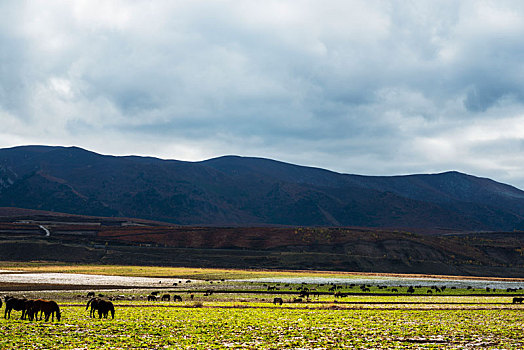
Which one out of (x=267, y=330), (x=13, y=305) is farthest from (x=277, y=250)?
(x=267, y=330)

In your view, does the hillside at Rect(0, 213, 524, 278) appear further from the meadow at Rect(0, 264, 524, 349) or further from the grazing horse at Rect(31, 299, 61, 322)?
the grazing horse at Rect(31, 299, 61, 322)

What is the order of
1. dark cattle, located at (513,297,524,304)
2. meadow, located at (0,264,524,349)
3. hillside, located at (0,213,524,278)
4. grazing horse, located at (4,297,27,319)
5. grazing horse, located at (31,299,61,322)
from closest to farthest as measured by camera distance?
meadow, located at (0,264,524,349)
grazing horse, located at (31,299,61,322)
grazing horse, located at (4,297,27,319)
dark cattle, located at (513,297,524,304)
hillside, located at (0,213,524,278)

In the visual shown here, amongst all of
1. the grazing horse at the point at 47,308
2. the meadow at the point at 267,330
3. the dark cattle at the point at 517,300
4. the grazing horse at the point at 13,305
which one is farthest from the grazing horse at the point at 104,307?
the dark cattle at the point at 517,300

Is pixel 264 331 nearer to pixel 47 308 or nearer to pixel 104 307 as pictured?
pixel 104 307

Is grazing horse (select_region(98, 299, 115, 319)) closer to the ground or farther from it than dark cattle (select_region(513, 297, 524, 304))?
farther from it

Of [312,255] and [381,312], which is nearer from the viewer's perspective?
[381,312]

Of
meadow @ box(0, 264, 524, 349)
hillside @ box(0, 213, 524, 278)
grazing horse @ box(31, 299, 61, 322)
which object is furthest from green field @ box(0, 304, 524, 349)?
hillside @ box(0, 213, 524, 278)

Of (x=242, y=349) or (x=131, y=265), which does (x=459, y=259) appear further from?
(x=242, y=349)

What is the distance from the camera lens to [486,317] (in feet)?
125

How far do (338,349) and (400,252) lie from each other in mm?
130989

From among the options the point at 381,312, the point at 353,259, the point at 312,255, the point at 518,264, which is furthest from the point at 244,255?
the point at 381,312

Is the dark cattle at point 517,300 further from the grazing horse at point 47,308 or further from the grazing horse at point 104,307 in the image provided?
the grazing horse at point 47,308

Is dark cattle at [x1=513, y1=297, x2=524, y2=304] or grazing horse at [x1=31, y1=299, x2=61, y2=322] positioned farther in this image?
dark cattle at [x1=513, y1=297, x2=524, y2=304]

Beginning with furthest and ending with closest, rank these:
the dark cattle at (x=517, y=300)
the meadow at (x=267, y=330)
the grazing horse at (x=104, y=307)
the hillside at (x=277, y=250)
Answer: the hillside at (x=277, y=250), the dark cattle at (x=517, y=300), the grazing horse at (x=104, y=307), the meadow at (x=267, y=330)
